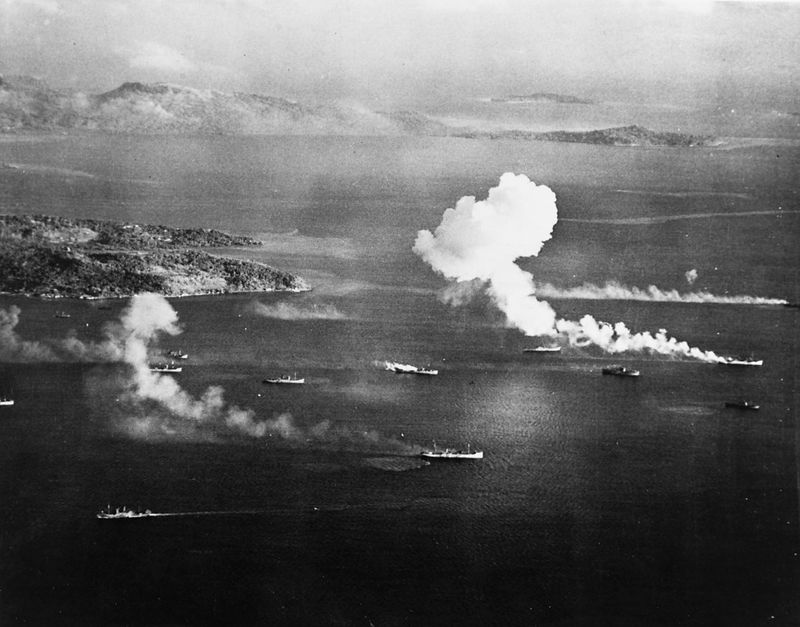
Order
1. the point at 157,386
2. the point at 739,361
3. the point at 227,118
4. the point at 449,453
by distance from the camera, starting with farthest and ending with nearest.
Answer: the point at 739,361
the point at 227,118
the point at 157,386
the point at 449,453

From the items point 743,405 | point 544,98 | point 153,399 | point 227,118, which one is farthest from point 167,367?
point 743,405

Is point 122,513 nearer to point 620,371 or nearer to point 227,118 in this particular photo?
point 227,118

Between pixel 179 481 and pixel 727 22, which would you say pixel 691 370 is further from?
pixel 179 481

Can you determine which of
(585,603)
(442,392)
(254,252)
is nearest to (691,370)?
(442,392)

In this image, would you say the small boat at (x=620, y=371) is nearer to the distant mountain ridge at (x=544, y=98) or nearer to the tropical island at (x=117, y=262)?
the distant mountain ridge at (x=544, y=98)

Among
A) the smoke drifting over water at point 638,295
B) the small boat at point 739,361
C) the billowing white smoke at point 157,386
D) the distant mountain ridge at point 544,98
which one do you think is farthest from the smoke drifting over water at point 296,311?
the small boat at point 739,361
